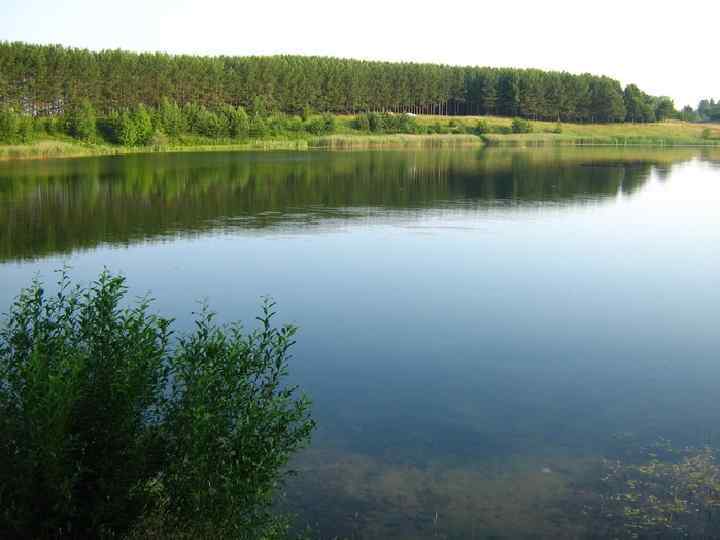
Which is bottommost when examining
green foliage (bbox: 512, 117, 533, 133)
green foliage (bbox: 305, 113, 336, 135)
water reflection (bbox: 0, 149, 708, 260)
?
water reflection (bbox: 0, 149, 708, 260)

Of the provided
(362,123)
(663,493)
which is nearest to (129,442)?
(663,493)

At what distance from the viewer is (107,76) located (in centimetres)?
10094

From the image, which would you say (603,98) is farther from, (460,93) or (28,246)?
(28,246)

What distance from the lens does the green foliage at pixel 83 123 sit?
83.6 meters

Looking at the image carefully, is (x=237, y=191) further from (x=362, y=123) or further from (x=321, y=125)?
(x=362, y=123)

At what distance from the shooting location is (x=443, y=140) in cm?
11119

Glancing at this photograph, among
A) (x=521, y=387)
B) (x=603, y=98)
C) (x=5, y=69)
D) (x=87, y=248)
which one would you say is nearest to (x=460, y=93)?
(x=603, y=98)

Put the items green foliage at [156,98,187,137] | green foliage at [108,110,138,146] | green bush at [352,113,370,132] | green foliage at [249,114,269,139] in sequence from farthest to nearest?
green bush at [352,113,370,132] < green foliage at [249,114,269,139] < green foliage at [156,98,187,137] < green foliage at [108,110,138,146]

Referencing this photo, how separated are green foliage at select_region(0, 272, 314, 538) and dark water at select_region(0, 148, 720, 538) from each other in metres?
1.76

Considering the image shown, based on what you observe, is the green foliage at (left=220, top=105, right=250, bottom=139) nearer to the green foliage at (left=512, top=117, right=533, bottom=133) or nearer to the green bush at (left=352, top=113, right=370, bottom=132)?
the green bush at (left=352, top=113, right=370, bottom=132)

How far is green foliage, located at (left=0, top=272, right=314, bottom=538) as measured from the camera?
7.11 meters

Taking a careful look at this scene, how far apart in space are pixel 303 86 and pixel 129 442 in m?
120

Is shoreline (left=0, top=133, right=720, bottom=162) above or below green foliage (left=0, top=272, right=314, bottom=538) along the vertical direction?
above

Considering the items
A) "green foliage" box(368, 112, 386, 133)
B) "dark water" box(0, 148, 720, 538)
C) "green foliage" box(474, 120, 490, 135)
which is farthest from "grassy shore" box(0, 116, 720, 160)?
"dark water" box(0, 148, 720, 538)
